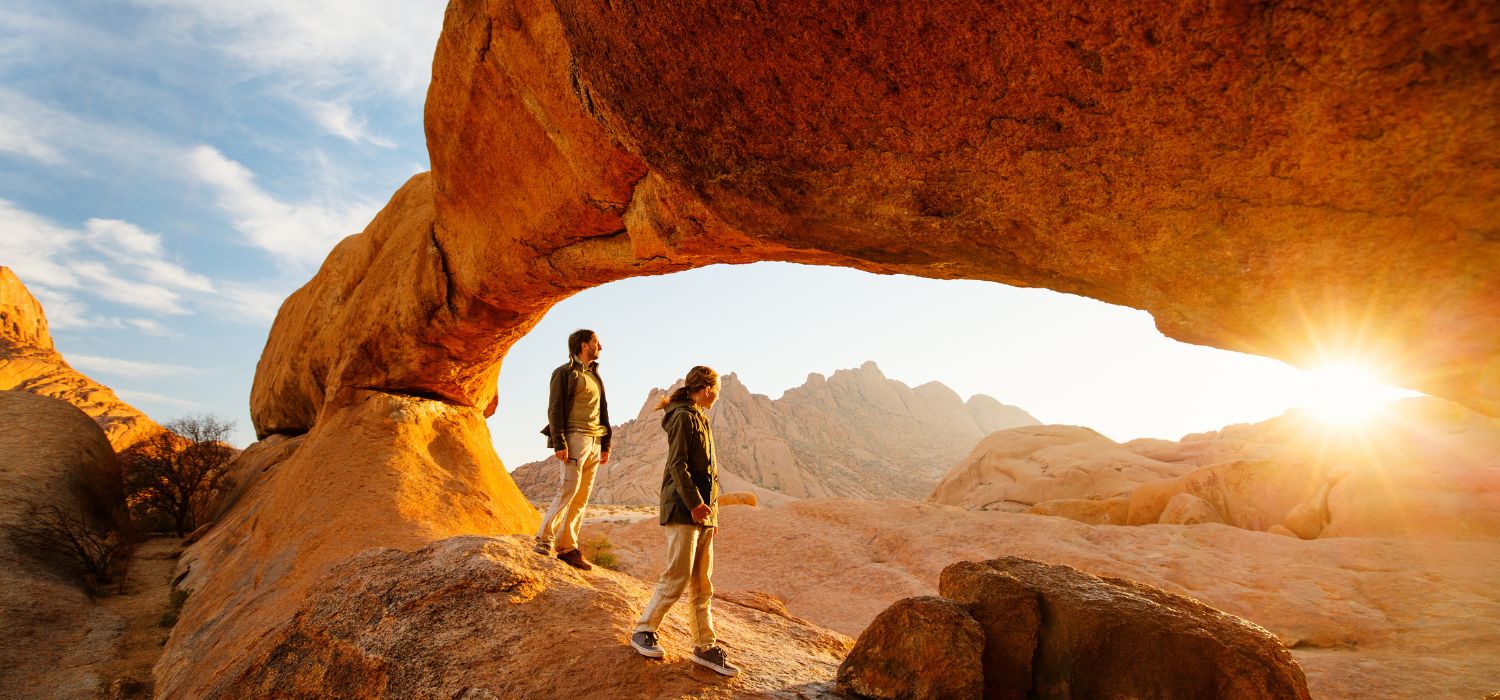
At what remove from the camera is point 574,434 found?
19.1 ft

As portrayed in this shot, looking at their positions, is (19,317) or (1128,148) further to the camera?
(19,317)

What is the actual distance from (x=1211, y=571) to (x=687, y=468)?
1021 cm

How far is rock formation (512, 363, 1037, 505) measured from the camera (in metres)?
46.7

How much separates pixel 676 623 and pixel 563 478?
1.54 meters

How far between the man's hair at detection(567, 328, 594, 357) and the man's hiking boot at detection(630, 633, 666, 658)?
2.69 m

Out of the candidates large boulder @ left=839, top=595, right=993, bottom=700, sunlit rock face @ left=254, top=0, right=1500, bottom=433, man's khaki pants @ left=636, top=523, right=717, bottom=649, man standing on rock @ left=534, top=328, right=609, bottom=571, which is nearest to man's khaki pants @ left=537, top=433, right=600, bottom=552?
man standing on rock @ left=534, top=328, right=609, bottom=571

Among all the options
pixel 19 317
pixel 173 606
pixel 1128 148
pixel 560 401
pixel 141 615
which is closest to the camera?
pixel 1128 148

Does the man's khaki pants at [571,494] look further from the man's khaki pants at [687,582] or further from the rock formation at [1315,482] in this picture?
the rock formation at [1315,482]

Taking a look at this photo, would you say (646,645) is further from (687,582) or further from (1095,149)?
(1095,149)

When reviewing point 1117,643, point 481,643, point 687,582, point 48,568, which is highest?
point 687,582

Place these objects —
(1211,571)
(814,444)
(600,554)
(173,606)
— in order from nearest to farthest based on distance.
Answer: (173,606)
(1211,571)
(600,554)
(814,444)

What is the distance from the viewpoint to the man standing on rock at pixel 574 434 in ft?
18.9

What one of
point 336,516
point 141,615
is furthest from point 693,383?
point 141,615

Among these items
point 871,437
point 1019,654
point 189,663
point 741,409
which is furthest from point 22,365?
point 871,437
